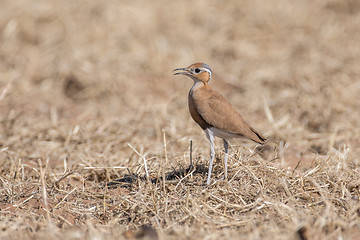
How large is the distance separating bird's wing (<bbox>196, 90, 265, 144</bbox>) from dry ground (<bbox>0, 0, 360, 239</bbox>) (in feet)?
0.92

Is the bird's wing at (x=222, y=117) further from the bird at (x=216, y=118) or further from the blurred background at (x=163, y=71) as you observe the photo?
the blurred background at (x=163, y=71)

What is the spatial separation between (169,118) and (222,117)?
2.96 meters

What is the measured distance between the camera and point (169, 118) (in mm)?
7309

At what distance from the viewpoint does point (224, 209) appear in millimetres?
4098

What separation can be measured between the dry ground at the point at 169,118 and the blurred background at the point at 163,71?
1.2 inches

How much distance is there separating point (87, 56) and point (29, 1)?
268 cm

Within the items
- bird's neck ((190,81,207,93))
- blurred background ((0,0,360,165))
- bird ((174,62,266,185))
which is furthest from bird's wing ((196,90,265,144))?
blurred background ((0,0,360,165))

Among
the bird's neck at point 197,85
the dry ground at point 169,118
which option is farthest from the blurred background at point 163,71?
the bird's neck at point 197,85

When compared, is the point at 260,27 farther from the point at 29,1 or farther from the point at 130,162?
the point at 130,162

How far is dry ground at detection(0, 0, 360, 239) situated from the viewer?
397cm

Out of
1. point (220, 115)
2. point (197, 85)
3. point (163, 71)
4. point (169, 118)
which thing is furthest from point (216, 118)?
point (163, 71)

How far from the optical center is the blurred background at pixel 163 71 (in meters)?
6.54

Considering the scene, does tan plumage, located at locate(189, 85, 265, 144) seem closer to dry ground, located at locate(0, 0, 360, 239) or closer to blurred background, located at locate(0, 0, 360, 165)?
dry ground, located at locate(0, 0, 360, 239)

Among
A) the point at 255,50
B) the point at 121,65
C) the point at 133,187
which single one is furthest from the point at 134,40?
the point at 133,187
